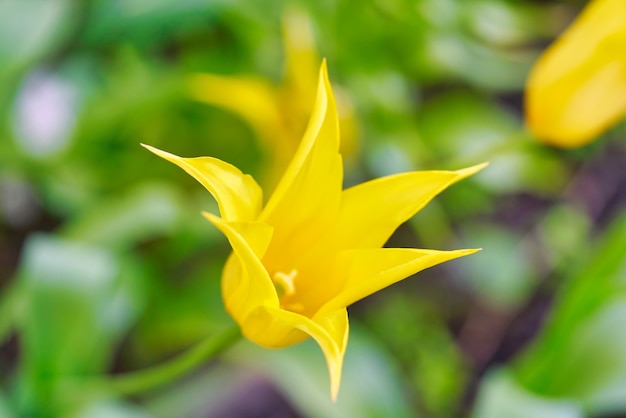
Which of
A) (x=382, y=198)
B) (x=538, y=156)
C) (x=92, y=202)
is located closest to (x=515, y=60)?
(x=538, y=156)

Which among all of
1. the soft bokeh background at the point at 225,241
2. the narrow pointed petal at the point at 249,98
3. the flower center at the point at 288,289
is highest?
the flower center at the point at 288,289

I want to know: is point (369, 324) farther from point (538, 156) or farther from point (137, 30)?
point (137, 30)

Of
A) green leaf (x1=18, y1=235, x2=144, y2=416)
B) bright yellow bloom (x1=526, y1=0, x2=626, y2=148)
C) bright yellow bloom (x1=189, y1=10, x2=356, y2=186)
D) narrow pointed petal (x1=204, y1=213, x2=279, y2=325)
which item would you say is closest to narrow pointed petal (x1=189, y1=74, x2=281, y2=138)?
bright yellow bloom (x1=189, y1=10, x2=356, y2=186)

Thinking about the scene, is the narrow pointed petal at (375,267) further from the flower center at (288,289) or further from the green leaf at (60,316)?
the green leaf at (60,316)

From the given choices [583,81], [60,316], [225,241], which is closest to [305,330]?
[583,81]

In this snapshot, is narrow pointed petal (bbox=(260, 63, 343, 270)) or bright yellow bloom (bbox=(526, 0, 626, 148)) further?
bright yellow bloom (bbox=(526, 0, 626, 148))

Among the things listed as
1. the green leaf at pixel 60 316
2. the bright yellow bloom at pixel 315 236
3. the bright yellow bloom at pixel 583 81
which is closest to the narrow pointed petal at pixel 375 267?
the bright yellow bloom at pixel 315 236

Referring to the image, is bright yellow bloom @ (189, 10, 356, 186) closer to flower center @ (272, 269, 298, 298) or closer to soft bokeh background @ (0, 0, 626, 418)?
soft bokeh background @ (0, 0, 626, 418)
